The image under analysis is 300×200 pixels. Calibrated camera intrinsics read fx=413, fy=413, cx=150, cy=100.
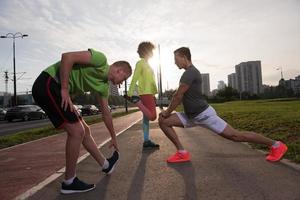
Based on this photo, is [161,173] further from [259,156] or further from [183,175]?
[259,156]

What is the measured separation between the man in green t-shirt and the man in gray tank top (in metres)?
1.40

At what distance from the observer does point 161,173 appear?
19.1 feet

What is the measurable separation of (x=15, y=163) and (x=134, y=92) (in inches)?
104

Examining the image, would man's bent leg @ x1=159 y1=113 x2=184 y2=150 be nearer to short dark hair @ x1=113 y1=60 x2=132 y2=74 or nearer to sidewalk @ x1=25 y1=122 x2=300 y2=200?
sidewalk @ x1=25 y1=122 x2=300 y2=200

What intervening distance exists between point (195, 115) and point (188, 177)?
3.45ft

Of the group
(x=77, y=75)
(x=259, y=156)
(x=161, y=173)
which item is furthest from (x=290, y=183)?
(x=77, y=75)

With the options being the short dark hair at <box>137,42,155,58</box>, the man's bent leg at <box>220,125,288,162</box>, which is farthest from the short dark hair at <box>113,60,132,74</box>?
the short dark hair at <box>137,42,155,58</box>

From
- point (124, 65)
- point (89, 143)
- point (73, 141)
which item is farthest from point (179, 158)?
point (73, 141)

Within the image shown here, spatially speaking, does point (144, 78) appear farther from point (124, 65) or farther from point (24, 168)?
point (124, 65)

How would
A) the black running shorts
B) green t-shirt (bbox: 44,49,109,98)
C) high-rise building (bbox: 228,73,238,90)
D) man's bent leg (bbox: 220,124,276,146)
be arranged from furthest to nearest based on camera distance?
high-rise building (bbox: 228,73,238,90) → man's bent leg (bbox: 220,124,276,146) → green t-shirt (bbox: 44,49,109,98) → the black running shorts

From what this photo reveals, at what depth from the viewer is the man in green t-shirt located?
15.1ft

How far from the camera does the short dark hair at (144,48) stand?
8.50m

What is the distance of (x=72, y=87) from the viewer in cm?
493

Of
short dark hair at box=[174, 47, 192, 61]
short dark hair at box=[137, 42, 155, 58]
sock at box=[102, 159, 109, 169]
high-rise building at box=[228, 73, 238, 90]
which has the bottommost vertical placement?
sock at box=[102, 159, 109, 169]
